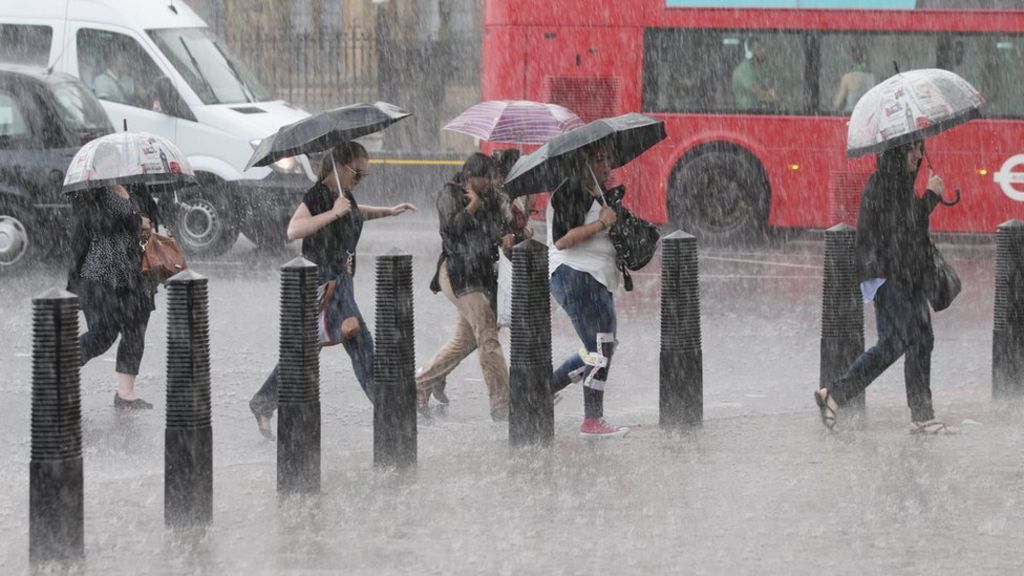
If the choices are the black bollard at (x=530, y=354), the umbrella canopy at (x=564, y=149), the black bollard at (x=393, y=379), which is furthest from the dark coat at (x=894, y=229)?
the black bollard at (x=393, y=379)

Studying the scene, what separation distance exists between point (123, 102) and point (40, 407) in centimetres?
1159

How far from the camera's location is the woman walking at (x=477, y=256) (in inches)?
367

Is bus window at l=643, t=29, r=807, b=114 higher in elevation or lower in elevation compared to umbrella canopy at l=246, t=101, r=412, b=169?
higher

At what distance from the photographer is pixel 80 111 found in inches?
637

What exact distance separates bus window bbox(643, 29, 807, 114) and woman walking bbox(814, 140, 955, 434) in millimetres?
11578

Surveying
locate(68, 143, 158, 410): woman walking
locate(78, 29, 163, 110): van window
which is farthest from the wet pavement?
locate(78, 29, 163, 110): van window

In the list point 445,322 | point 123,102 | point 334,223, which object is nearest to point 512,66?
point 123,102

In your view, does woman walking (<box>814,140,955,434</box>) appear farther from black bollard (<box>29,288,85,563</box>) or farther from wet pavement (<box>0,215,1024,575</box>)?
black bollard (<box>29,288,85,563</box>)

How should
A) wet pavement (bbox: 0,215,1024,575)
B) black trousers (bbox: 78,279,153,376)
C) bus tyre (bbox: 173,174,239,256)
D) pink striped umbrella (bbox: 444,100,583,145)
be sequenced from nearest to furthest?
wet pavement (bbox: 0,215,1024,575) < black trousers (bbox: 78,279,153,376) < pink striped umbrella (bbox: 444,100,583,145) < bus tyre (bbox: 173,174,239,256)

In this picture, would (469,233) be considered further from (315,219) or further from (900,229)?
(900,229)

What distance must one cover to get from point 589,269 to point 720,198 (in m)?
11.5

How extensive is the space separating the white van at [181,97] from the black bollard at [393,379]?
9271mm

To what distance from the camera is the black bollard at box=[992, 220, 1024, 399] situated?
31.8ft

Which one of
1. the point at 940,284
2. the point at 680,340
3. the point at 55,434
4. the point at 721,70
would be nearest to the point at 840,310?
the point at 940,284
